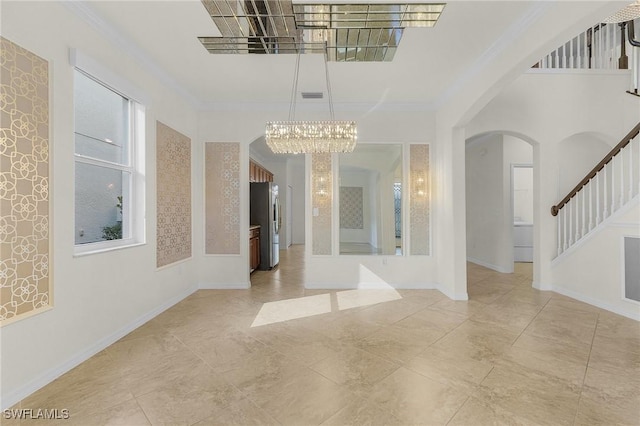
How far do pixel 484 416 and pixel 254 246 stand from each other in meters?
4.88

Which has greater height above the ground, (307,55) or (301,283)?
(307,55)

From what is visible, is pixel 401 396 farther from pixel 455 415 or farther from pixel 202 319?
pixel 202 319

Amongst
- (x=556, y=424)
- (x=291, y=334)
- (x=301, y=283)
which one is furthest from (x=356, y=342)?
(x=301, y=283)

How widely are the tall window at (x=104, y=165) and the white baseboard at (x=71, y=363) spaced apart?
35.1 inches

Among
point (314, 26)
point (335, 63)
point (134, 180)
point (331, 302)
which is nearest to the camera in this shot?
point (314, 26)

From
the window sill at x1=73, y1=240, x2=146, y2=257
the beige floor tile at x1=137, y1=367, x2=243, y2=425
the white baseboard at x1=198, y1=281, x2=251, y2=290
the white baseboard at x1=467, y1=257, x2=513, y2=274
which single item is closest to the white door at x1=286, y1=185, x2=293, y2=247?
the white baseboard at x1=198, y1=281, x2=251, y2=290

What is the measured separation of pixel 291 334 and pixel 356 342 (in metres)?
0.69

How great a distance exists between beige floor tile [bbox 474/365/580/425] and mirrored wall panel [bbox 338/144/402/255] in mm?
2647

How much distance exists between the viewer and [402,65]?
3.36m

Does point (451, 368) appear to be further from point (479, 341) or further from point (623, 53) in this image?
point (623, 53)

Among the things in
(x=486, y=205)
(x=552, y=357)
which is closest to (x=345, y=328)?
(x=552, y=357)

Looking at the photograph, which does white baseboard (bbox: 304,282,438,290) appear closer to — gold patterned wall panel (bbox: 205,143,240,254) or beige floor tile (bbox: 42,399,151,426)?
gold patterned wall panel (bbox: 205,143,240,254)

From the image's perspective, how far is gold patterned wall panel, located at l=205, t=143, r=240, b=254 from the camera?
459cm

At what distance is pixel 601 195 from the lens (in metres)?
3.95
